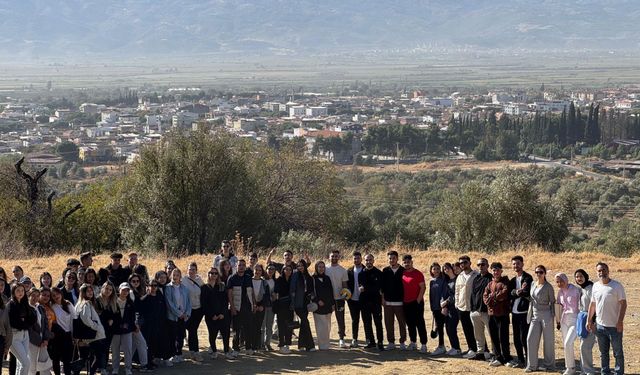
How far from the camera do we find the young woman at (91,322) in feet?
44.2

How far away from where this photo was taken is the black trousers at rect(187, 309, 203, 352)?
15.2 meters

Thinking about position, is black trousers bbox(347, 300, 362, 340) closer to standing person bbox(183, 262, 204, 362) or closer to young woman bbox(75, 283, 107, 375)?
standing person bbox(183, 262, 204, 362)

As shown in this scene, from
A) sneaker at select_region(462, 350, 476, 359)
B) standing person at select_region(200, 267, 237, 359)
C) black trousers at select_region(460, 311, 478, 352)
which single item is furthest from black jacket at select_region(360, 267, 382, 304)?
standing person at select_region(200, 267, 237, 359)

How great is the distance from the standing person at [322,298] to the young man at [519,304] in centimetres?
288

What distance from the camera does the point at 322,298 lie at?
15.7m

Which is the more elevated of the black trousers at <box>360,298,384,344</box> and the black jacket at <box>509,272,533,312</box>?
the black jacket at <box>509,272,533,312</box>

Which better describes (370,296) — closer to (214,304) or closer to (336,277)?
(336,277)

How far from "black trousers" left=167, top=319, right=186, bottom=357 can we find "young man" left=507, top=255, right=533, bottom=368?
15.5 ft

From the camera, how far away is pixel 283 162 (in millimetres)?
36562

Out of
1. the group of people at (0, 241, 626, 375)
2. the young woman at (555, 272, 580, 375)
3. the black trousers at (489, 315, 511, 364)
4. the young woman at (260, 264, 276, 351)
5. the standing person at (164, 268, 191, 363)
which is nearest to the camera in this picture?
the group of people at (0, 241, 626, 375)

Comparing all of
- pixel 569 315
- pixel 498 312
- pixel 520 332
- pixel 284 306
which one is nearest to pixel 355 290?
pixel 284 306

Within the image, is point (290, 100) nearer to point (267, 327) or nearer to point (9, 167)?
point (9, 167)

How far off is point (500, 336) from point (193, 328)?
4473 mm

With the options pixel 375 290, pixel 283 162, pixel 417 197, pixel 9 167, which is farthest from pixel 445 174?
pixel 375 290
